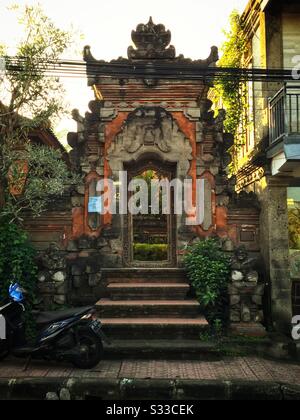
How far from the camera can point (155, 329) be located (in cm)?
827

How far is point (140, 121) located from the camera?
34.4ft

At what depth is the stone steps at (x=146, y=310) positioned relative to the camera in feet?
28.8

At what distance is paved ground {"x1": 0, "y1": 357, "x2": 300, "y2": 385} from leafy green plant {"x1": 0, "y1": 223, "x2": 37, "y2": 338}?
142 cm

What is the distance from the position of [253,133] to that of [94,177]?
4.53m

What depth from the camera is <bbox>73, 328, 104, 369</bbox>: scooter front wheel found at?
7.15 meters

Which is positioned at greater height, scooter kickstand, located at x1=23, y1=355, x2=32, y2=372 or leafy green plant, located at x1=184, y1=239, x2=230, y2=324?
leafy green plant, located at x1=184, y1=239, x2=230, y2=324

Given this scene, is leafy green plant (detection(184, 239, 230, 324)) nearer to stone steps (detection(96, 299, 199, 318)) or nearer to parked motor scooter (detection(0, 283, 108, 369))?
stone steps (detection(96, 299, 199, 318))

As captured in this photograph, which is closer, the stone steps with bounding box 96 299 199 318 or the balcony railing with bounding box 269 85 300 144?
the stone steps with bounding box 96 299 199 318

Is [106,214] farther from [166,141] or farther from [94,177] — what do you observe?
[166,141]

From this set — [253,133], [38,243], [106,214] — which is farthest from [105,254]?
[253,133]

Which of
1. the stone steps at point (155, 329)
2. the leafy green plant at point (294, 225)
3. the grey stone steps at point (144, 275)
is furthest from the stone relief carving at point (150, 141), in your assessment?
the stone steps at point (155, 329)

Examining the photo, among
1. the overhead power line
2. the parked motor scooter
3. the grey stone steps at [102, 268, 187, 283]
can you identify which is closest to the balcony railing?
the overhead power line

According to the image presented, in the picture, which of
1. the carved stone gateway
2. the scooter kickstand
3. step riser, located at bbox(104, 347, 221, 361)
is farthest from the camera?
the carved stone gateway

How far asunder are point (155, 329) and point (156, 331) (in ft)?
0.15
